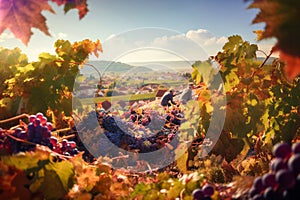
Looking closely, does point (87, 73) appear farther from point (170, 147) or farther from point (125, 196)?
point (125, 196)

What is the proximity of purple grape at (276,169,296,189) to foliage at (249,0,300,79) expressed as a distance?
0.83 feet

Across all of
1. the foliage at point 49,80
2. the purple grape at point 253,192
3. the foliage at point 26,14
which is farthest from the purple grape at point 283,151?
the foliage at point 49,80

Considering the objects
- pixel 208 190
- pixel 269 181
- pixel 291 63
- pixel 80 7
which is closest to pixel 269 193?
pixel 269 181

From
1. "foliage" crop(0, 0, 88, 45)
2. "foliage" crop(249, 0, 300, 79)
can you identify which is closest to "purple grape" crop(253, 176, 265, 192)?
"foliage" crop(249, 0, 300, 79)

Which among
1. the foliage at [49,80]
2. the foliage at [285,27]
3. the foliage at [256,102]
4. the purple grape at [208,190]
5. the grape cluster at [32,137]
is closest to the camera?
the foliage at [285,27]

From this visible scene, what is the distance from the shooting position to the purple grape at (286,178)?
972mm

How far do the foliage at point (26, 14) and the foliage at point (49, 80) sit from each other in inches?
58.0

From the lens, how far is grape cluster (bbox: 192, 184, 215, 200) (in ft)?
3.85

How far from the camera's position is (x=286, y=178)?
975mm

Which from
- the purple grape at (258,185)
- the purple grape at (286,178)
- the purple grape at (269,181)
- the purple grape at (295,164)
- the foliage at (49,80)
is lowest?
the purple grape at (258,185)

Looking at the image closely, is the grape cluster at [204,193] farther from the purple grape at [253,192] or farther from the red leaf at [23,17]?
the red leaf at [23,17]

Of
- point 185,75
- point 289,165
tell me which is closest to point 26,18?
point 289,165

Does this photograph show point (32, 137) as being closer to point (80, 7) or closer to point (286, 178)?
point (80, 7)

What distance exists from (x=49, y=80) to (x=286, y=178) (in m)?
2.29
